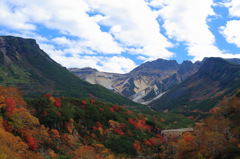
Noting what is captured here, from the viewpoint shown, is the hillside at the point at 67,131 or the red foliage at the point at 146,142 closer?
the hillside at the point at 67,131

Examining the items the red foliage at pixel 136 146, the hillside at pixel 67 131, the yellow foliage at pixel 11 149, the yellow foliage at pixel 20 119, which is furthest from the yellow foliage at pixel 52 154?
the red foliage at pixel 136 146

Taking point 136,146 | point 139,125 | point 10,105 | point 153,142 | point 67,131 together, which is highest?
point 10,105

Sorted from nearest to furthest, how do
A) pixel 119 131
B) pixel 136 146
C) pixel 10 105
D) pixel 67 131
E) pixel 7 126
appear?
pixel 7 126, pixel 10 105, pixel 67 131, pixel 136 146, pixel 119 131

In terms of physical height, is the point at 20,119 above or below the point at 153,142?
above

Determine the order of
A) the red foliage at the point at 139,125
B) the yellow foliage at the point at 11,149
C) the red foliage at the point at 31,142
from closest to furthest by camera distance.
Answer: the yellow foliage at the point at 11,149
the red foliage at the point at 31,142
the red foliage at the point at 139,125

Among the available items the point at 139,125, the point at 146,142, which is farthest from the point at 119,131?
the point at 139,125

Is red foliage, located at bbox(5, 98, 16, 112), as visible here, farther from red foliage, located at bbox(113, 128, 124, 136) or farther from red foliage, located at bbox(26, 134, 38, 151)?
red foliage, located at bbox(113, 128, 124, 136)

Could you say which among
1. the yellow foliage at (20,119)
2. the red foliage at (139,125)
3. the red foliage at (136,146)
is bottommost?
the red foliage at (136,146)

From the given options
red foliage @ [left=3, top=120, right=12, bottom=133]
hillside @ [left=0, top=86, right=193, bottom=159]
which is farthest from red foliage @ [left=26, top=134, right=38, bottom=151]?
red foliage @ [left=3, top=120, right=12, bottom=133]

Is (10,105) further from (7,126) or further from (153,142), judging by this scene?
(153,142)

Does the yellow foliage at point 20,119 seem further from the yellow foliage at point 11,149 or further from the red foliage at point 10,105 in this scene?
the yellow foliage at point 11,149

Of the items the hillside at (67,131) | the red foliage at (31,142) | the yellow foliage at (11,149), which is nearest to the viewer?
the yellow foliage at (11,149)

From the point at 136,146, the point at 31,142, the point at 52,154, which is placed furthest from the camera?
the point at 136,146

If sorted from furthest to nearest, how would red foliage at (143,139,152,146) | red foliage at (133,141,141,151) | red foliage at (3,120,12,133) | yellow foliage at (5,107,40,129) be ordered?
red foliage at (143,139,152,146) → red foliage at (133,141,141,151) → yellow foliage at (5,107,40,129) → red foliage at (3,120,12,133)
